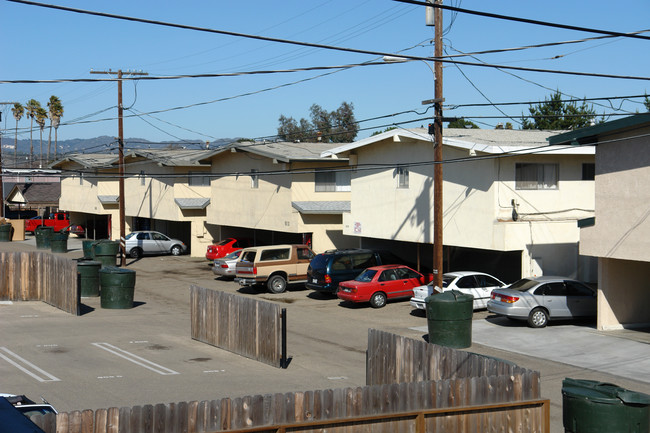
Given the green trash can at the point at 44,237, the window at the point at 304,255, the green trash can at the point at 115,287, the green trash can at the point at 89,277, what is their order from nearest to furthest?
the green trash can at the point at 115,287, the green trash can at the point at 89,277, the window at the point at 304,255, the green trash can at the point at 44,237

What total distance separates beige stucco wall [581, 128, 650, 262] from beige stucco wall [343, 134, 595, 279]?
15.7 feet

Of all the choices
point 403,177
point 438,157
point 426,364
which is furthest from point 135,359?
point 403,177

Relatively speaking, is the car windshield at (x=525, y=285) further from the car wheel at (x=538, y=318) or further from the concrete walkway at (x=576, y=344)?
the concrete walkway at (x=576, y=344)

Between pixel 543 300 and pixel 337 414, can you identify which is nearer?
pixel 337 414

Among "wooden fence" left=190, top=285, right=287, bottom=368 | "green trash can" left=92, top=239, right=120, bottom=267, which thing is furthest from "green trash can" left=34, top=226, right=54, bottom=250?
"wooden fence" left=190, top=285, right=287, bottom=368

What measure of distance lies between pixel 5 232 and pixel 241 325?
44715 mm

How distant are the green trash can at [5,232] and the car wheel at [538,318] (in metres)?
46.0

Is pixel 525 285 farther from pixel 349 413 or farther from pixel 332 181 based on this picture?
pixel 332 181

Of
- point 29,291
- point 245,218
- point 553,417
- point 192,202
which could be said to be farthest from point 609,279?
point 192,202

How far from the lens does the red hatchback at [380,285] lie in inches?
1066

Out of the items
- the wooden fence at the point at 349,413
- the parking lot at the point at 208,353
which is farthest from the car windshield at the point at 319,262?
the wooden fence at the point at 349,413

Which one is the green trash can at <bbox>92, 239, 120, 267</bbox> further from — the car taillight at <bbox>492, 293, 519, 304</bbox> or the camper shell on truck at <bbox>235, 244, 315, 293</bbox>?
the car taillight at <bbox>492, 293, 519, 304</bbox>

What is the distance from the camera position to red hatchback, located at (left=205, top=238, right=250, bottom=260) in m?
39.8

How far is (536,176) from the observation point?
27.7 meters
